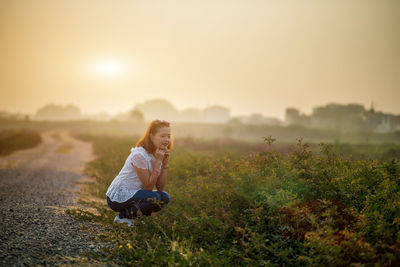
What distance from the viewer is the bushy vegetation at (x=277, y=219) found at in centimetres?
329

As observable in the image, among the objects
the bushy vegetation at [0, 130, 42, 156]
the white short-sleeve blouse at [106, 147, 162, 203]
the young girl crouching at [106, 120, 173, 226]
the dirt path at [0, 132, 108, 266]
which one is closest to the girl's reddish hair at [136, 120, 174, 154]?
the young girl crouching at [106, 120, 173, 226]

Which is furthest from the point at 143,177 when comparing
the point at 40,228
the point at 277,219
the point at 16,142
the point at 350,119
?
the point at 350,119

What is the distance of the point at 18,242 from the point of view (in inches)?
149

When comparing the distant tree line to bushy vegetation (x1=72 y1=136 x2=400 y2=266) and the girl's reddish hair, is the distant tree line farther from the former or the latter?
the girl's reddish hair

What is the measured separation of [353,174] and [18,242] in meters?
5.42

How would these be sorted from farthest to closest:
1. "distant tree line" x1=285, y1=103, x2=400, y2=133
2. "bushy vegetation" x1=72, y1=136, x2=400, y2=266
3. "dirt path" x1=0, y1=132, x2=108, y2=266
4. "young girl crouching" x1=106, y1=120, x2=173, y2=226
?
"distant tree line" x1=285, y1=103, x2=400, y2=133
"young girl crouching" x1=106, y1=120, x2=173, y2=226
"dirt path" x1=0, y1=132, x2=108, y2=266
"bushy vegetation" x1=72, y1=136, x2=400, y2=266

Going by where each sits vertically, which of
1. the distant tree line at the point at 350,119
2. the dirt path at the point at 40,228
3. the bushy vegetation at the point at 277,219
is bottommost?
the dirt path at the point at 40,228

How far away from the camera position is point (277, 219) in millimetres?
4211

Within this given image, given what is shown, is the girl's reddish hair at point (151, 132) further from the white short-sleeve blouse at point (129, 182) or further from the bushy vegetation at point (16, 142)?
the bushy vegetation at point (16, 142)

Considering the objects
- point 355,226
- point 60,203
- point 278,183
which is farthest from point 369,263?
point 60,203

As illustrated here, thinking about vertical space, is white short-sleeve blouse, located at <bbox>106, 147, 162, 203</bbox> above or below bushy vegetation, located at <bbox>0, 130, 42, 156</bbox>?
above

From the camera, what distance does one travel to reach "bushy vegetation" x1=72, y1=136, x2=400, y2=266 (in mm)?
3289

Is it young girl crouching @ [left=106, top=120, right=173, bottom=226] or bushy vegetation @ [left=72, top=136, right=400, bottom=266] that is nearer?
bushy vegetation @ [left=72, top=136, right=400, bottom=266]

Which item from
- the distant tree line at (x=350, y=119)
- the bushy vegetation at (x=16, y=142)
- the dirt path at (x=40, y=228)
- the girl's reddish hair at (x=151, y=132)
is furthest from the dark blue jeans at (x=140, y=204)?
the distant tree line at (x=350, y=119)
